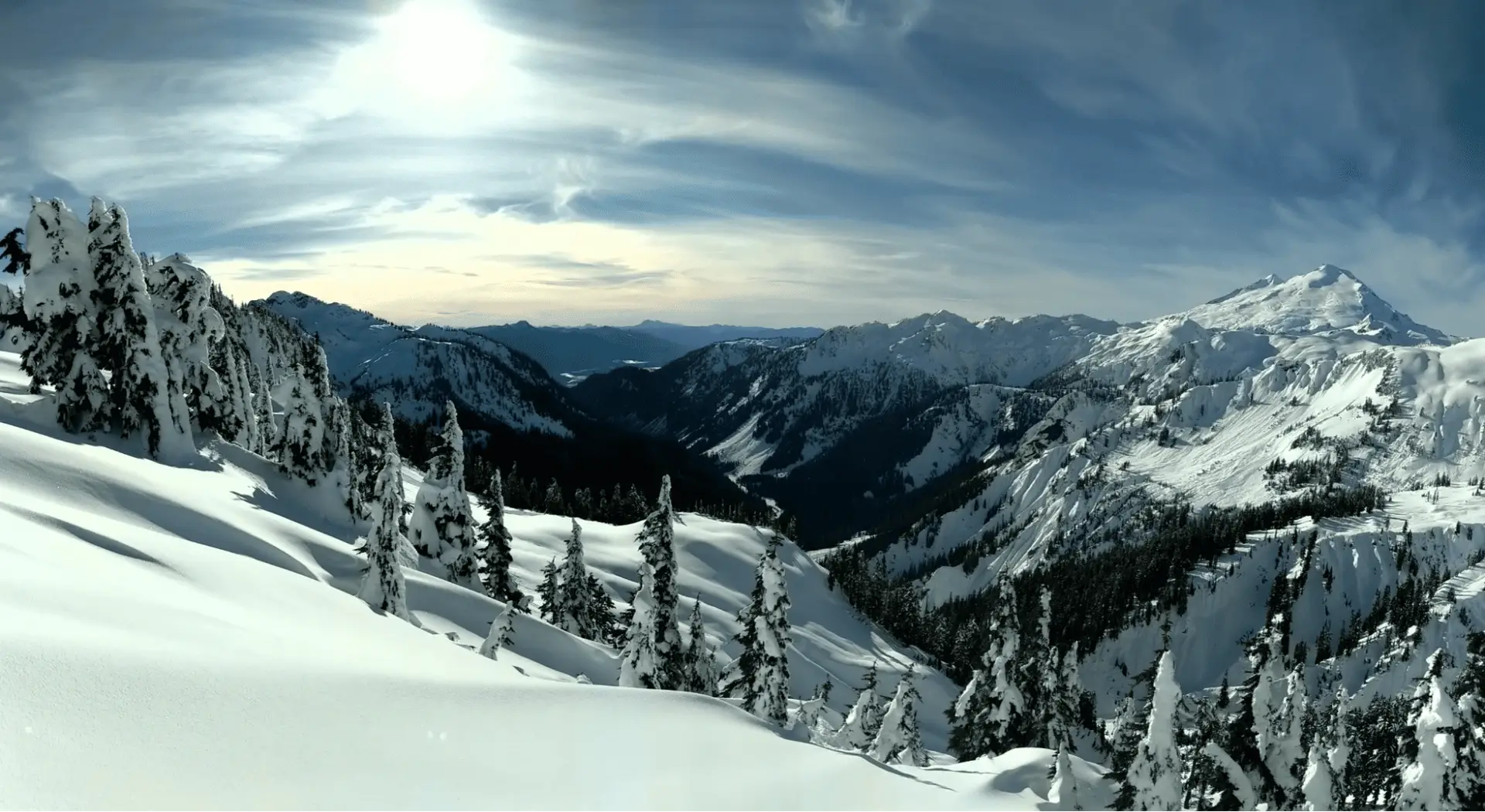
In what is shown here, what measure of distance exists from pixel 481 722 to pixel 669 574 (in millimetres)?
20636

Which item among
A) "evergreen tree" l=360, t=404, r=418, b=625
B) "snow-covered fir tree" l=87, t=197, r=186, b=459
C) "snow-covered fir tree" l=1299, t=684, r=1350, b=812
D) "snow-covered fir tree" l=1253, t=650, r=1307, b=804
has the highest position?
"snow-covered fir tree" l=87, t=197, r=186, b=459

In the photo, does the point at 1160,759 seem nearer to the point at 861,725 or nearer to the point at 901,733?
the point at 901,733

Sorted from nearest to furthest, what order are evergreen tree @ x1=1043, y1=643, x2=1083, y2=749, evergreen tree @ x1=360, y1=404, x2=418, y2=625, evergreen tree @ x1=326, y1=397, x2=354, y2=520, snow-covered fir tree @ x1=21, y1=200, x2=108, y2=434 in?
evergreen tree @ x1=360, y1=404, x2=418, y2=625 < snow-covered fir tree @ x1=21, y1=200, x2=108, y2=434 < evergreen tree @ x1=1043, y1=643, x2=1083, y2=749 < evergreen tree @ x1=326, y1=397, x2=354, y2=520

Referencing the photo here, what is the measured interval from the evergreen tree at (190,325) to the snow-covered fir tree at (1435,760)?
49.9m

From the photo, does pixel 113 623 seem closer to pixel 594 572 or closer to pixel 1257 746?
pixel 1257 746

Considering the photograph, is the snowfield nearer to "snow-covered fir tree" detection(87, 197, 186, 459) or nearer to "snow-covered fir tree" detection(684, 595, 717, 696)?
"snow-covered fir tree" detection(87, 197, 186, 459)

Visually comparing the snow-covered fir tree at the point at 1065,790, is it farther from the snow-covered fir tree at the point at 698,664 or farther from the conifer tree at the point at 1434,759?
the snow-covered fir tree at the point at 698,664

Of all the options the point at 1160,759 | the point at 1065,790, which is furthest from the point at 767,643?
the point at 1160,759

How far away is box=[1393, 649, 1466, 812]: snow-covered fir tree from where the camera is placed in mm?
22516

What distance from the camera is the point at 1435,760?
896 inches

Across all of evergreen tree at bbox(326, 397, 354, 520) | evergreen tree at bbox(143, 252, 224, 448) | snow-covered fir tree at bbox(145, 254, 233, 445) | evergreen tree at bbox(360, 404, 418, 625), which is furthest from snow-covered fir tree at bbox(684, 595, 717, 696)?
evergreen tree at bbox(143, 252, 224, 448)

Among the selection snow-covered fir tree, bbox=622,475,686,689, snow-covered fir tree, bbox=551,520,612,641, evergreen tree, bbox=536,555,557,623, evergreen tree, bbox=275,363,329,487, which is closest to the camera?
snow-covered fir tree, bbox=622,475,686,689

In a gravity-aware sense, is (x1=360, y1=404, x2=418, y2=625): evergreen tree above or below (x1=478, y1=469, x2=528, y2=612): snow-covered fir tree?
above

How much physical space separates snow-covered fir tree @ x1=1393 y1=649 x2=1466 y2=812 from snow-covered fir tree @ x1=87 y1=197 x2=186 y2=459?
45.9 m
